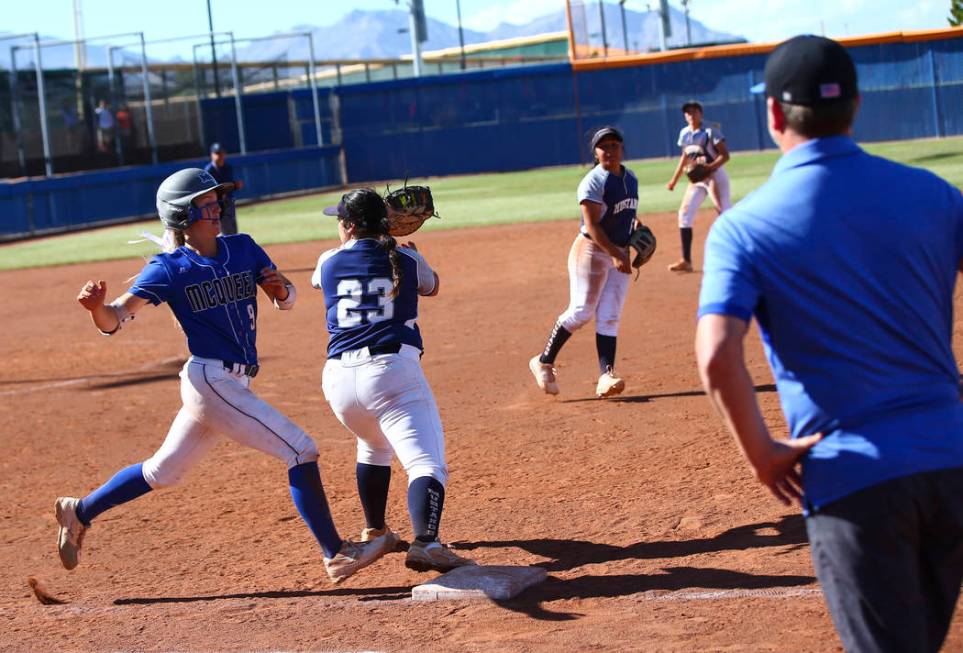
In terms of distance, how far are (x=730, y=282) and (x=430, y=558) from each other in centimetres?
305

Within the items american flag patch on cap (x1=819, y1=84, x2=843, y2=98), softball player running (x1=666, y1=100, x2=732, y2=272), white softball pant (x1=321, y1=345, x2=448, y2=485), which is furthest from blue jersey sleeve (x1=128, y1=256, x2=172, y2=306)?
softball player running (x1=666, y1=100, x2=732, y2=272)

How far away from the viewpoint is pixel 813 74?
274cm

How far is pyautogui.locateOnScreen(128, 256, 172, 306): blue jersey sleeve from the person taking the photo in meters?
5.58

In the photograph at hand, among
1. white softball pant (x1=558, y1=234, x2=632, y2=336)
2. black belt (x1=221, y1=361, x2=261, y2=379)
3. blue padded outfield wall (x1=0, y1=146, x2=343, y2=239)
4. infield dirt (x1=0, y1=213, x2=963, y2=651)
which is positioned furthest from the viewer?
blue padded outfield wall (x1=0, y1=146, x2=343, y2=239)

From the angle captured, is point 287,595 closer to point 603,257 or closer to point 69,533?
point 69,533

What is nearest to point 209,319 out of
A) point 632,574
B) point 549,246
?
point 632,574

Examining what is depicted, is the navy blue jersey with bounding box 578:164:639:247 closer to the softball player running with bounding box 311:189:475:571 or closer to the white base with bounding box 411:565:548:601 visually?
the softball player running with bounding box 311:189:475:571

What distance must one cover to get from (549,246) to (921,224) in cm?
1603

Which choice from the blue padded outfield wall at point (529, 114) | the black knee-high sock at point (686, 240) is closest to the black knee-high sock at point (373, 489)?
the black knee-high sock at point (686, 240)

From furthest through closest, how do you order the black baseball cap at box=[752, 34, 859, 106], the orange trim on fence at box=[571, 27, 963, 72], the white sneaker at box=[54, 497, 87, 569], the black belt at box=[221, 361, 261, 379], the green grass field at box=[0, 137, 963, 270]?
the orange trim on fence at box=[571, 27, 963, 72]
the green grass field at box=[0, 137, 963, 270]
the white sneaker at box=[54, 497, 87, 569]
the black belt at box=[221, 361, 261, 379]
the black baseball cap at box=[752, 34, 859, 106]

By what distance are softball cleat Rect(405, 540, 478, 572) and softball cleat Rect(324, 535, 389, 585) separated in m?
0.18

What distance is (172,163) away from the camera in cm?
3350

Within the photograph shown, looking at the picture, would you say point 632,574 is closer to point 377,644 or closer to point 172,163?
point 377,644

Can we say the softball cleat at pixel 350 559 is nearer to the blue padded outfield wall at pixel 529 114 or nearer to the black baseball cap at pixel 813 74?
the black baseball cap at pixel 813 74
